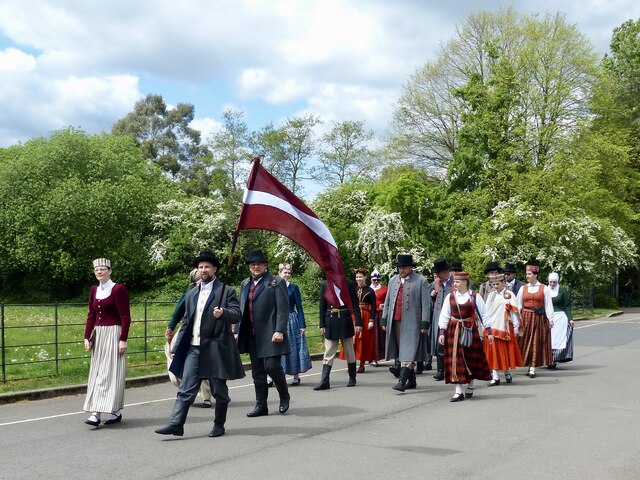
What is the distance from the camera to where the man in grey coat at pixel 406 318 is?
445 inches

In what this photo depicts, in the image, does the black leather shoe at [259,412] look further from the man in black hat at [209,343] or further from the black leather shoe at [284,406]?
the man in black hat at [209,343]

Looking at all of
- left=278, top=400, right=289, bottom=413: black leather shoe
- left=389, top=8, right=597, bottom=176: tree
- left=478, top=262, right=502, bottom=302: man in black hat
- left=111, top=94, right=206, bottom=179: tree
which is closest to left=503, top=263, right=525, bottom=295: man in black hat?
left=478, top=262, right=502, bottom=302: man in black hat

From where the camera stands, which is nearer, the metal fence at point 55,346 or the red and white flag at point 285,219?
the red and white flag at point 285,219

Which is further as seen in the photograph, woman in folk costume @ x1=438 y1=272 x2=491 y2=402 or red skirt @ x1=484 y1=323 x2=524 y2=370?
red skirt @ x1=484 y1=323 x2=524 y2=370

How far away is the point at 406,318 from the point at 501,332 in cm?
205

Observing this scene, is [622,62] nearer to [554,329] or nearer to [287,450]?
[554,329]

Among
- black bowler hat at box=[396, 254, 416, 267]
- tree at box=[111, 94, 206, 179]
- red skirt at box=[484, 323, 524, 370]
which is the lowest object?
red skirt at box=[484, 323, 524, 370]

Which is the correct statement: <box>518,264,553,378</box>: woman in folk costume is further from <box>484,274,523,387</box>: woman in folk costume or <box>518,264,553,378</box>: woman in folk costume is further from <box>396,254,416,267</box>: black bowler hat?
<box>396,254,416,267</box>: black bowler hat

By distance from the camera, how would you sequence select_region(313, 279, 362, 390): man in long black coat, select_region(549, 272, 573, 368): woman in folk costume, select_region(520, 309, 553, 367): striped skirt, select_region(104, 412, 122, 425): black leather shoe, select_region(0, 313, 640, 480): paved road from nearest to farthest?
select_region(0, 313, 640, 480): paved road
select_region(104, 412, 122, 425): black leather shoe
select_region(313, 279, 362, 390): man in long black coat
select_region(520, 309, 553, 367): striped skirt
select_region(549, 272, 573, 368): woman in folk costume

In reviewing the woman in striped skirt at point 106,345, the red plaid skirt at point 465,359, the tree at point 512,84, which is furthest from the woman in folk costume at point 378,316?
the tree at point 512,84

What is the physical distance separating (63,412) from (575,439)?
6.18 meters

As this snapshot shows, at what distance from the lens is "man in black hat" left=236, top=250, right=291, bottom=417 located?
30.2 ft

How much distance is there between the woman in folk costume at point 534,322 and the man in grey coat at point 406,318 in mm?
2734

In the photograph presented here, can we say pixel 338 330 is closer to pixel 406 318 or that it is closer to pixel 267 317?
pixel 406 318
